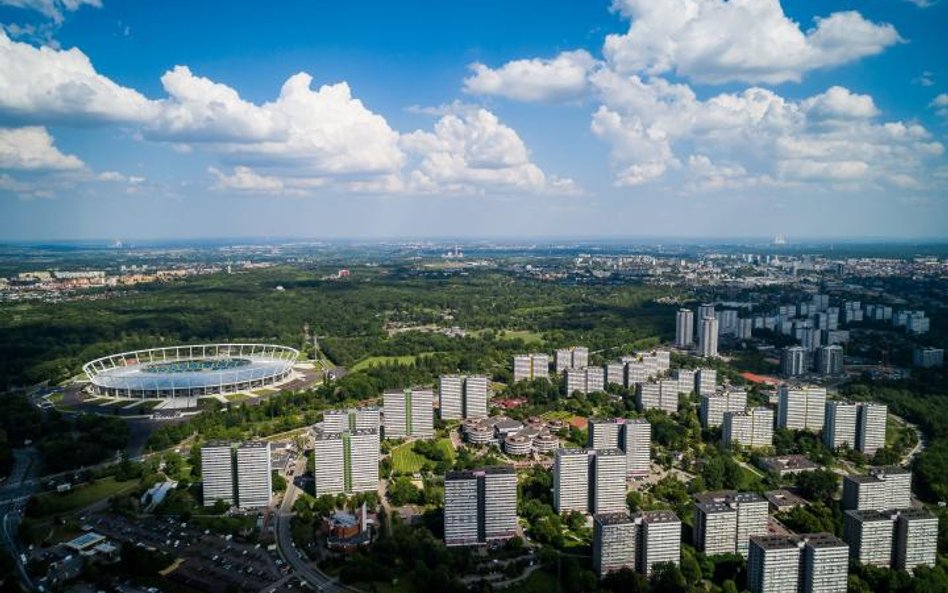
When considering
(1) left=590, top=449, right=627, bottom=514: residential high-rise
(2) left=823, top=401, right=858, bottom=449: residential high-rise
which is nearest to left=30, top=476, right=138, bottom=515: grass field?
(1) left=590, top=449, right=627, bottom=514: residential high-rise

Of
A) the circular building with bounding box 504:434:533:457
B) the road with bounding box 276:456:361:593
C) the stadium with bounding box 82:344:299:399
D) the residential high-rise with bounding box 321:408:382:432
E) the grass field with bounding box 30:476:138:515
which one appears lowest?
the road with bounding box 276:456:361:593

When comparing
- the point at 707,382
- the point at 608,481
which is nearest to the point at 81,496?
the point at 608,481

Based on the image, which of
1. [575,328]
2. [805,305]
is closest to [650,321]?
[575,328]

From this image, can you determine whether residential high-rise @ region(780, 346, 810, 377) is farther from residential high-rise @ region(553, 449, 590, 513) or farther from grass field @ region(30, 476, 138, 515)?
grass field @ region(30, 476, 138, 515)

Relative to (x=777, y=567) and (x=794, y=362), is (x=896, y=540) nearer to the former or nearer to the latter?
(x=777, y=567)

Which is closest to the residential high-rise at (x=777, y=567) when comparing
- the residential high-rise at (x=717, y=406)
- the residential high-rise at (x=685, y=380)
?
the residential high-rise at (x=717, y=406)

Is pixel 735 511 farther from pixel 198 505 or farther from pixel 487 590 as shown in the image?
pixel 198 505

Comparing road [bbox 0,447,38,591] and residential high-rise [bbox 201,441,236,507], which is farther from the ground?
residential high-rise [bbox 201,441,236,507]

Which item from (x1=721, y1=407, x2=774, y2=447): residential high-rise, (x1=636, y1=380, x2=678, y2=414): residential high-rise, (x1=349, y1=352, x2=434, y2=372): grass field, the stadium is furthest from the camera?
(x1=349, y1=352, x2=434, y2=372): grass field
